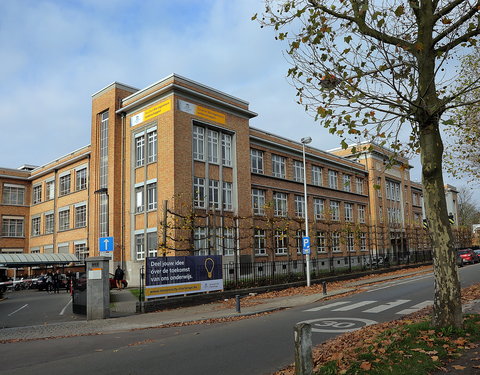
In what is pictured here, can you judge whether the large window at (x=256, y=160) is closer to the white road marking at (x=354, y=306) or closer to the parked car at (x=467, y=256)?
the white road marking at (x=354, y=306)

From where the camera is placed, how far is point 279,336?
34.2 feet

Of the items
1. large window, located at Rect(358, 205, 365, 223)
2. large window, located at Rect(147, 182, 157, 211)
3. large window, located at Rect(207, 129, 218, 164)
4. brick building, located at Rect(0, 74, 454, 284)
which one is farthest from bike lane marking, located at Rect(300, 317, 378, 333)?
large window, located at Rect(358, 205, 365, 223)

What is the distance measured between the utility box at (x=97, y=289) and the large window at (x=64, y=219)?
29539mm

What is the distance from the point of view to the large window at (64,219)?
143 feet

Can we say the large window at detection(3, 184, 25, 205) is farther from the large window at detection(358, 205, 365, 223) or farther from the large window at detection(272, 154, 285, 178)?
the large window at detection(358, 205, 365, 223)

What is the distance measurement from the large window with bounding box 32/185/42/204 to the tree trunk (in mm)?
49199

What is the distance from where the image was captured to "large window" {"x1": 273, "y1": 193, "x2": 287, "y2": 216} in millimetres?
40406

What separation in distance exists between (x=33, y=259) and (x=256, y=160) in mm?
21567

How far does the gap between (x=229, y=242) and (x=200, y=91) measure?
1159cm

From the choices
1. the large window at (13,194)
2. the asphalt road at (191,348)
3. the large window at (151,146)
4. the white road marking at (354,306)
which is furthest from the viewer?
the large window at (13,194)

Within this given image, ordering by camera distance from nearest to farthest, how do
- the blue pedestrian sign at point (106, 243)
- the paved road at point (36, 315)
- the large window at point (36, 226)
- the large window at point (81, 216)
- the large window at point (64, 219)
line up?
the paved road at point (36, 315), the blue pedestrian sign at point (106, 243), the large window at point (81, 216), the large window at point (64, 219), the large window at point (36, 226)

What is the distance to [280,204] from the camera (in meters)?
41.2

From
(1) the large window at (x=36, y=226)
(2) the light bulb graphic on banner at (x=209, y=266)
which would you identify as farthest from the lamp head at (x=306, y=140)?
(1) the large window at (x=36, y=226)

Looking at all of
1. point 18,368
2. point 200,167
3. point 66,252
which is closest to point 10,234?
point 66,252
